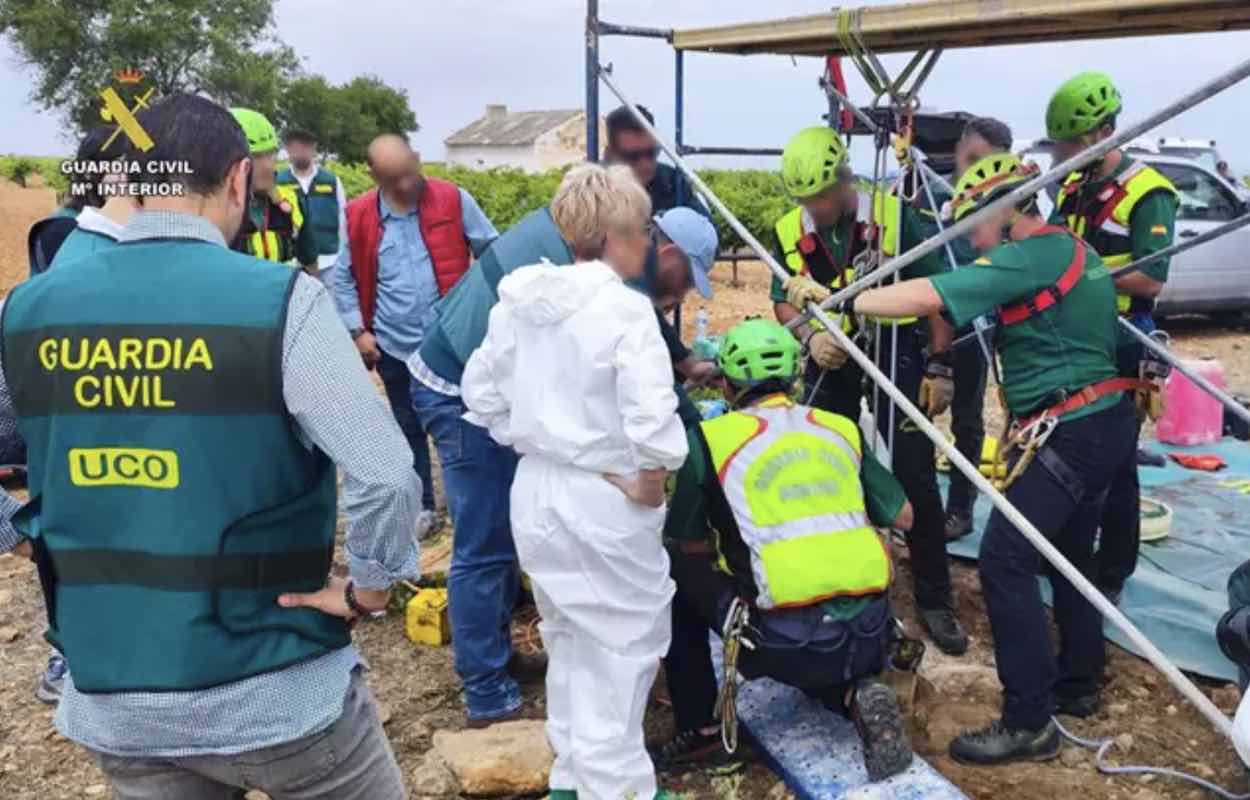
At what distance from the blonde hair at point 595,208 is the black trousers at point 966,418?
3134 millimetres

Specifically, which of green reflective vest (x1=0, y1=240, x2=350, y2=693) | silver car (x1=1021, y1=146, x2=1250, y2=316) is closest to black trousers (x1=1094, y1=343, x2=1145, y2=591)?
green reflective vest (x1=0, y1=240, x2=350, y2=693)

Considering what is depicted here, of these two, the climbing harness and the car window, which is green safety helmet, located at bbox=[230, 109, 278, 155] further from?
the car window

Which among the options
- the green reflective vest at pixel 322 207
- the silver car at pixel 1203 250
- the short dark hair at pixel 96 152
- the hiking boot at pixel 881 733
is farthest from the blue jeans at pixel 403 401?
the silver car at pixel 1203 250

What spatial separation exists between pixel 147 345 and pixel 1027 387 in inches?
110

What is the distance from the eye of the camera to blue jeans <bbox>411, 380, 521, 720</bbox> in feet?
11.5

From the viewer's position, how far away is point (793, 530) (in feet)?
9.98

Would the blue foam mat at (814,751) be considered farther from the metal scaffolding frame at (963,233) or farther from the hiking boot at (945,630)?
the hiking boot at (945,630)

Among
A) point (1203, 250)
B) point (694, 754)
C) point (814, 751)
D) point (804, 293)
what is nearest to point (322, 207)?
point (804, 293)

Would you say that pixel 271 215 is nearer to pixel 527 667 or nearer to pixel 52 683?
pixel 52 683

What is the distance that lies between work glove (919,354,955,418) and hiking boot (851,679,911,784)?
163 cm

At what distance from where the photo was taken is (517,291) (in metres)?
2.85

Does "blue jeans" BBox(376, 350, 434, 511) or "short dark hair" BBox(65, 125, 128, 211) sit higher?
"short dark hair" BBox(65, 125, 128, 211)

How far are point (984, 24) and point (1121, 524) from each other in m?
2.22

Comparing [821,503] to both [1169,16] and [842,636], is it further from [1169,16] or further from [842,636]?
[1169,16]
